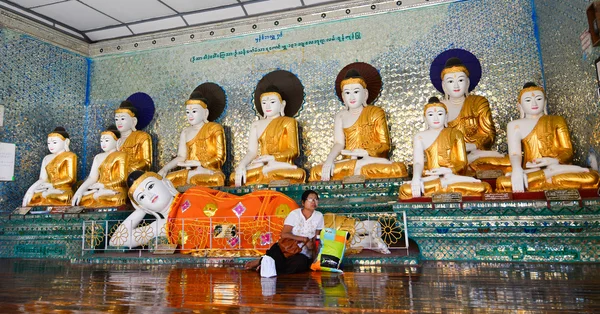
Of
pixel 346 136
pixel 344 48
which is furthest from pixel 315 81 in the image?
pixel 346 136

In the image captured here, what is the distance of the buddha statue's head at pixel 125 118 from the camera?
7535mm

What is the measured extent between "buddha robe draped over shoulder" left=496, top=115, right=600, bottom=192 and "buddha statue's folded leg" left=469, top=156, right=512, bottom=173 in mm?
294

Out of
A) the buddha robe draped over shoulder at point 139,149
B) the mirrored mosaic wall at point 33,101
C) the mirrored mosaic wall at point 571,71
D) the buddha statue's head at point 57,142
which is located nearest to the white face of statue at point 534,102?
the mirrored mosaic wall at point 571,71

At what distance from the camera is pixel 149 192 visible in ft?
16.2

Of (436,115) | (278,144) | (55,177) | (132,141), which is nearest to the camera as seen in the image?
(436,115)

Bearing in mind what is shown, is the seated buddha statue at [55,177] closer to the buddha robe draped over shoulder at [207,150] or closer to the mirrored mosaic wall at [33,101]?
the mirrored mosaic wall at [33,101]

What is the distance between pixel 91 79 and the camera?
8.62 meters

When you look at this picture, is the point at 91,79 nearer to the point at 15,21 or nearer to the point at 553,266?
the point at 15,21

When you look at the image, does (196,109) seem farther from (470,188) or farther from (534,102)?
(534,102)

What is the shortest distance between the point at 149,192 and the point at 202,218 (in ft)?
2.61

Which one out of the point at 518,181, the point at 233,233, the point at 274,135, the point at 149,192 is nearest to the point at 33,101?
the point at 149,192

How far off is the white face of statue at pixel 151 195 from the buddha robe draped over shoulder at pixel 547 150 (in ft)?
12.1

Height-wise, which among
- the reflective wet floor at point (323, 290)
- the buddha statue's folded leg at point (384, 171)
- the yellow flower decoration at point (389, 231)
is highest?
the buddha statue's folded leg at point (384, 171)

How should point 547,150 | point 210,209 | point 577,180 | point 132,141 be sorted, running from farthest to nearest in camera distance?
point 132,141 < point 547,150 < point 210,209 < point 577,180
